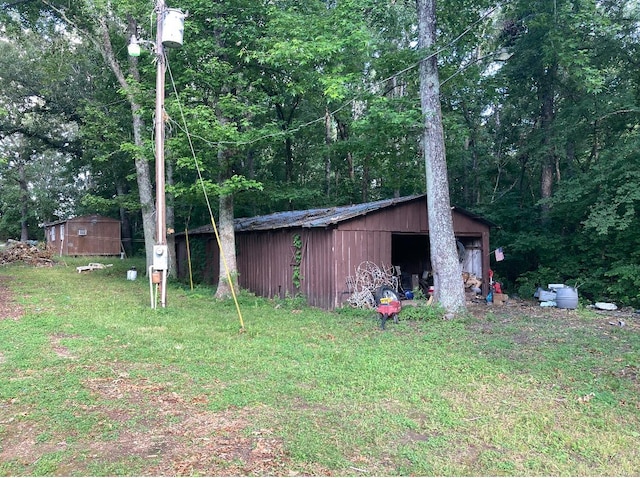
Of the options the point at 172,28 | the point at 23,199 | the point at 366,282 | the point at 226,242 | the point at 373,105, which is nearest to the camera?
the point at 172,28

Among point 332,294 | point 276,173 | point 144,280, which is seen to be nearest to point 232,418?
point 332,294

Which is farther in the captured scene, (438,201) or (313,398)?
(438,201)

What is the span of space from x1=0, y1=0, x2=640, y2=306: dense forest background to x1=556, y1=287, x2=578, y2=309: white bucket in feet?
5.81

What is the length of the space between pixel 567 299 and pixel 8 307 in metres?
12.4

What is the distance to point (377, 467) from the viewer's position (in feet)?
9.96

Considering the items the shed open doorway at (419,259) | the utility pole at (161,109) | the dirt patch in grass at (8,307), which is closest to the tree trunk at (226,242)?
the utility pole at (161,109)

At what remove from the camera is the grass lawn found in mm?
3125

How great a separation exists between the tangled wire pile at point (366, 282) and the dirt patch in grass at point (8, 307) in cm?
645

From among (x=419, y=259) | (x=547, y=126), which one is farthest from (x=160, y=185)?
(x=547, y=126)

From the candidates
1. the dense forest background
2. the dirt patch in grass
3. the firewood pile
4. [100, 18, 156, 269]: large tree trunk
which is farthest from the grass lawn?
the firewood pile

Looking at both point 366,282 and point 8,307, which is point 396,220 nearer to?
point 366,282

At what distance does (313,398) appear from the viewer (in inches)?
169

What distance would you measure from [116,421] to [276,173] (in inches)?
797

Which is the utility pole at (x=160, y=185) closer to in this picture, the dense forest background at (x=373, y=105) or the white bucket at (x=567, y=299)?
the dense forest background at (x=373, y=105)
